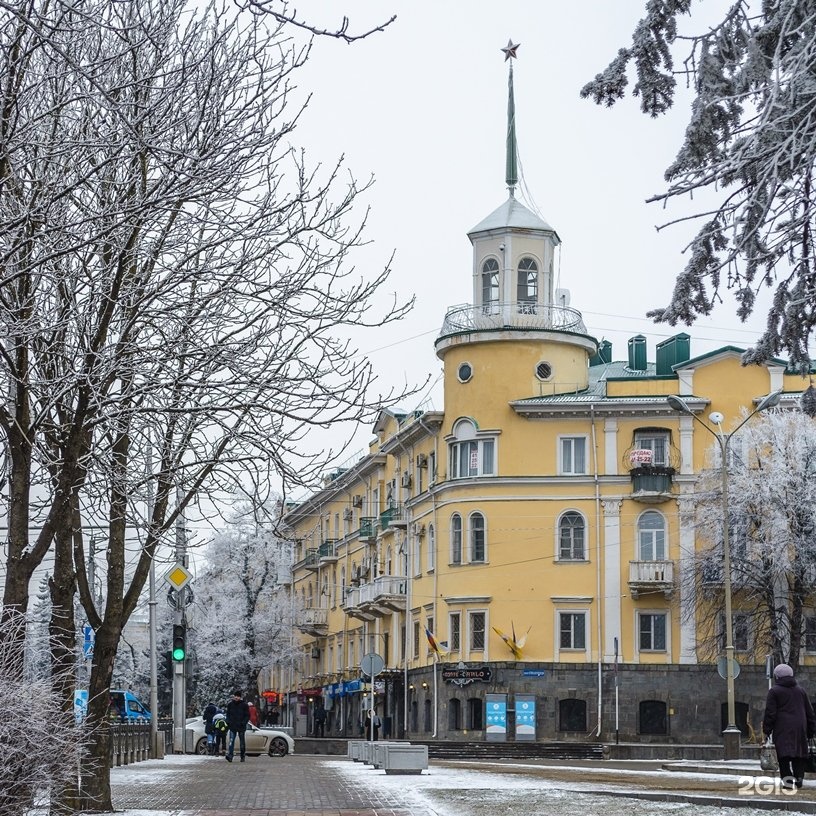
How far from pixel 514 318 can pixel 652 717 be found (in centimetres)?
1661

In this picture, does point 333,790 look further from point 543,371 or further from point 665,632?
point 543,371

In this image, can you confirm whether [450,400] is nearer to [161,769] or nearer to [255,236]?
[161,769]

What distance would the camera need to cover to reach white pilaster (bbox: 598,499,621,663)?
6172 centimetres

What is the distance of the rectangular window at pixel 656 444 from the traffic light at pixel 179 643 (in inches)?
1167

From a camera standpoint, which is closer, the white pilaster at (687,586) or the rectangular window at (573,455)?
the white pilaster at (687,586)

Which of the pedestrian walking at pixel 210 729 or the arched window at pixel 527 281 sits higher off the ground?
the arched window at pixel 527 281

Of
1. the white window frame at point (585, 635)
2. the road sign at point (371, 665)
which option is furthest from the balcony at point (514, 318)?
the road sign at point (371, 665)

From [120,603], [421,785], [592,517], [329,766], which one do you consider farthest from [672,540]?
[120,603]

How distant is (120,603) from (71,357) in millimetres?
4143

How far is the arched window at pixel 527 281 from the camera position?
215 ft

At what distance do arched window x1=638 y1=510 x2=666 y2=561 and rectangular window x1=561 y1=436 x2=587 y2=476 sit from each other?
310 centimetres

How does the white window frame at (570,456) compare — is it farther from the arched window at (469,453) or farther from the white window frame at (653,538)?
the white window frame at (653,538)

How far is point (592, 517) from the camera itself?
63031 millimetres

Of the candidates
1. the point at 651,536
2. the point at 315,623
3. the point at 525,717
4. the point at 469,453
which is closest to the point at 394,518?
the point at 469,453
